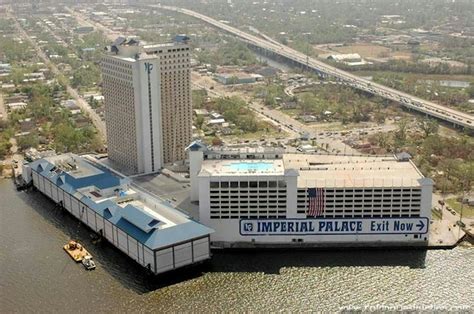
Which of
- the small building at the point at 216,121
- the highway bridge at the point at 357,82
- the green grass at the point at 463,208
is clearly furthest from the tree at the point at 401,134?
the small building at the point at 216,121

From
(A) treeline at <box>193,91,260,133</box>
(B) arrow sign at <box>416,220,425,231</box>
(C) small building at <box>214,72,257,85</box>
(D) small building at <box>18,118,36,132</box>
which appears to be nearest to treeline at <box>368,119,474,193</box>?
(B) arrow sign at <box>416,220,425,231</box>

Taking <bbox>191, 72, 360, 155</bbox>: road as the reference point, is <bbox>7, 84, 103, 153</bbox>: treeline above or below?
above

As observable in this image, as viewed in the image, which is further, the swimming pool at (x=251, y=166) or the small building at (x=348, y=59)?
the small building at (x=348, y=59)

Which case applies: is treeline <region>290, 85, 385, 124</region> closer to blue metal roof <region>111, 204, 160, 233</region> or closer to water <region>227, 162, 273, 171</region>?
water <region>227, 162, 273, 171</region>

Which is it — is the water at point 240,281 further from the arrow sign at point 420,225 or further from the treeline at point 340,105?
the treeline at point 340,105

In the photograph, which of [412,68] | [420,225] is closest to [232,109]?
[420,225]
